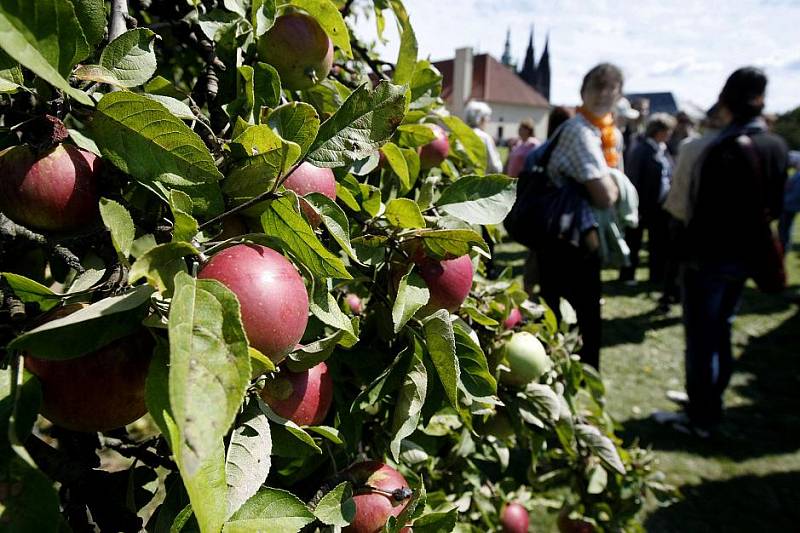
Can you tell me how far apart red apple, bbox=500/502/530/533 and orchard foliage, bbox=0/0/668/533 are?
0.57 m

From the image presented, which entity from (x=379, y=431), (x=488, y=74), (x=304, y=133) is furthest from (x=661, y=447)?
(x=488, y=74)

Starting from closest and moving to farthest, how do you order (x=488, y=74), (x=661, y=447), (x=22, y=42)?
1. (x=22, y=42)
2. (x=661, y=447)
3. (x=488, y=74)

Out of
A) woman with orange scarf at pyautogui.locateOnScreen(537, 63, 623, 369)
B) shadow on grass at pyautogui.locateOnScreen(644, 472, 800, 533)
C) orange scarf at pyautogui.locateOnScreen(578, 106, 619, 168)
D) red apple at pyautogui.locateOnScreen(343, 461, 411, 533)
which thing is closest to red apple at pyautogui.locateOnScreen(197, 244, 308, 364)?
red apple at pyautogui.locateOnScreen(343, 461, 411, 533)

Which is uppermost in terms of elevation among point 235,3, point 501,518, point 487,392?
point 235,3

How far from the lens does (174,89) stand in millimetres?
762

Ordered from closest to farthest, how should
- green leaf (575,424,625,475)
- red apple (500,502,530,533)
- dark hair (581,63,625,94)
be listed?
green leaf (575,424,625,475) < red apple (500,502,530,533) < dark hair (581,63,625,94)

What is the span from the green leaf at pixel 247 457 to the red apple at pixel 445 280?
1.03ft

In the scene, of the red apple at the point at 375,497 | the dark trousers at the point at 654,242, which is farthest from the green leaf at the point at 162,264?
the dark trousers at the point at 654,242

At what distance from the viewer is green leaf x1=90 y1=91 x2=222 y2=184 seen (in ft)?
1.76

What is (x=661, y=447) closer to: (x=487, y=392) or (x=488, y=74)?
(x=487, y=392)

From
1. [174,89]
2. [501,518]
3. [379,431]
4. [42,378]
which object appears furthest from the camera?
[501,518]

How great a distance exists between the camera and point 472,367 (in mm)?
805

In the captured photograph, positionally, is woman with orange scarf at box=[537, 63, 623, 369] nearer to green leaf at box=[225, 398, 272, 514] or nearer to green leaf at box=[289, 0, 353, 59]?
green leaf at box=[289, 0, 353, 59]

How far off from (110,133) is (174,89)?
0.23 meters
